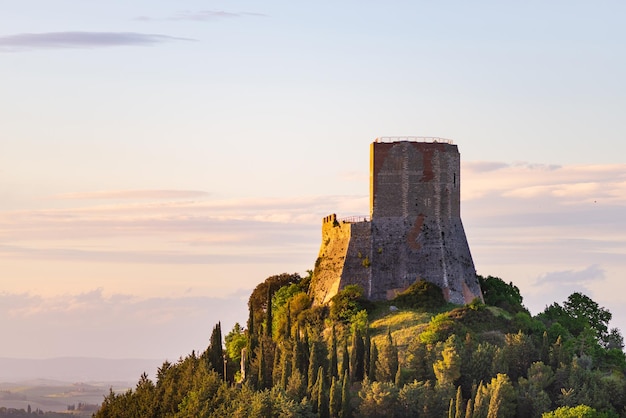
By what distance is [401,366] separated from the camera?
111750 millimetres

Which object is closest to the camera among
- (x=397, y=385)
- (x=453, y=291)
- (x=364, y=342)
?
(x=397, y=385)


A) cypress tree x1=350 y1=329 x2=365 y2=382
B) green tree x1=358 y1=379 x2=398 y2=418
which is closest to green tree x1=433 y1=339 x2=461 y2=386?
green tree x1=358 y1=379 x2=398 y2=418

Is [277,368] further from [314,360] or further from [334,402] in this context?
[334,402]

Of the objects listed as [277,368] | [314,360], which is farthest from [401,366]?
[277,368]

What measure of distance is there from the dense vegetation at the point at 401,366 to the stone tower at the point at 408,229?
7.20 feet

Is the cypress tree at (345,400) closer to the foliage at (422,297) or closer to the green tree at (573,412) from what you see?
the green tree at (573,412)

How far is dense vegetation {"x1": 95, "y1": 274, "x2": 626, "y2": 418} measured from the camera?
10356 centimetres

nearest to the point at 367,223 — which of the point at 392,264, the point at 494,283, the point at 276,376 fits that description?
the point at 392,264

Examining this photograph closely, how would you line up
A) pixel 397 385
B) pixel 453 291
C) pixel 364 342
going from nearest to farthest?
1. pixel 397 385
2. pixel 364 342
3. pixel 453 291

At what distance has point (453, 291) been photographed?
125000mm

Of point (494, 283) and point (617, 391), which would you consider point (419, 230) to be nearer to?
point (494, 283)

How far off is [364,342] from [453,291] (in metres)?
12.4

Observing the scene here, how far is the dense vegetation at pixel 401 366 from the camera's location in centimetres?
10356

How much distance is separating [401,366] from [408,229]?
1743 cm
